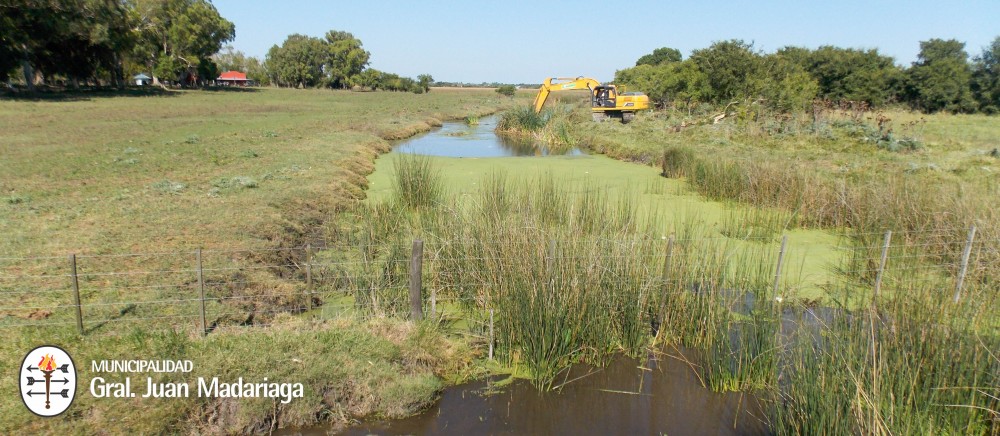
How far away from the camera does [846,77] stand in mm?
26172

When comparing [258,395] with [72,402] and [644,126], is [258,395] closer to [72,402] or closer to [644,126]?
[72,402]

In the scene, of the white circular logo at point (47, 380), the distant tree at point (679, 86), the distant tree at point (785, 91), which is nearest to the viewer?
the white circular logo at point (47, 380)

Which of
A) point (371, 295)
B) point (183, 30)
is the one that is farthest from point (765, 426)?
point (183, 30)

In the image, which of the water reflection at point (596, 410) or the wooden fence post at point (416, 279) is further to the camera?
the wooden fence post at point (416, 279)

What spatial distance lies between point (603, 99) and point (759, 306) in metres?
21.8

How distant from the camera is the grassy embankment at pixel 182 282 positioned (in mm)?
3922

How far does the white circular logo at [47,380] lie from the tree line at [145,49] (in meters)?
29.1

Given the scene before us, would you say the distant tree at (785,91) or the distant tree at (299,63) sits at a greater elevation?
the distant tree at (299,63)

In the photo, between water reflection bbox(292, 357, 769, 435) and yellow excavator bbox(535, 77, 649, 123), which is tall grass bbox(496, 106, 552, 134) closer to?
yellow excavator bbox(535, 77, 649, 123)

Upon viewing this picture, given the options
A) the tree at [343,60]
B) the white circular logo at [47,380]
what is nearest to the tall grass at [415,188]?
the white circular logo at [47,380]

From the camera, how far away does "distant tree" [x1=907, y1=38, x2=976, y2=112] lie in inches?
→ 1013

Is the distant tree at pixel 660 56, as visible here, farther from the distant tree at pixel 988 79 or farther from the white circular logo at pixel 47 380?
the white circular logo at pixel 47 380

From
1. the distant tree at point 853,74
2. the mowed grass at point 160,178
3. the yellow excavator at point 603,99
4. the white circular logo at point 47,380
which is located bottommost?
the white circular logo at point 47,380

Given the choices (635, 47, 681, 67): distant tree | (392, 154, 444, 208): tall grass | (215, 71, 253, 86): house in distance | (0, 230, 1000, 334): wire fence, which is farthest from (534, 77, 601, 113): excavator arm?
(215, 71, 253, 86): house in distance
